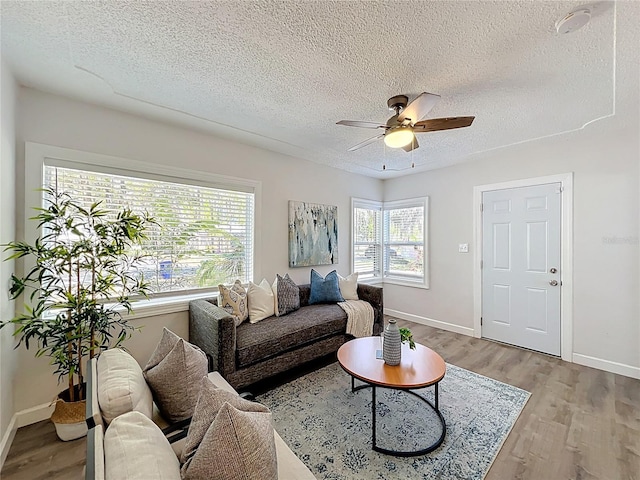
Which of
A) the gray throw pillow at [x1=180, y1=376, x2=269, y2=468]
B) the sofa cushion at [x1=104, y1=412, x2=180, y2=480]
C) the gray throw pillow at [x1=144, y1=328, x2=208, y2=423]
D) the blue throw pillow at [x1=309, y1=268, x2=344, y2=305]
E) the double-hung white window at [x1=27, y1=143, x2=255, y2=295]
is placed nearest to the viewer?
the sofa cushion at [x1=104, y1=412, x2=180, y2=480]

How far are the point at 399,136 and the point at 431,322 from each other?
132 inches

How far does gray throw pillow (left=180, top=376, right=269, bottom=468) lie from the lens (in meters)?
0.94

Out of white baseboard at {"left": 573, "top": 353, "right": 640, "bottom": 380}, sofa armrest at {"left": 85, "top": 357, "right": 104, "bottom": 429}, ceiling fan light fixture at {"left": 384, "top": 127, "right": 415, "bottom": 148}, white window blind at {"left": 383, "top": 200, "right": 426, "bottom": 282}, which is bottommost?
white baseboard at {"left": 573, "top": 353, "right": 640, "bottom": 380}

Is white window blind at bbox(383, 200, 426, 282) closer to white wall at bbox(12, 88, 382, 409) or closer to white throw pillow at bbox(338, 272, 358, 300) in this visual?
white wall at bbox(12, 88, 382, 409)

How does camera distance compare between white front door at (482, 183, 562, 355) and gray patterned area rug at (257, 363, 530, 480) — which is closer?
gray patterned area rug at (257, 363, 530, 480)

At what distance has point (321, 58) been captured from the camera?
5.92 feet

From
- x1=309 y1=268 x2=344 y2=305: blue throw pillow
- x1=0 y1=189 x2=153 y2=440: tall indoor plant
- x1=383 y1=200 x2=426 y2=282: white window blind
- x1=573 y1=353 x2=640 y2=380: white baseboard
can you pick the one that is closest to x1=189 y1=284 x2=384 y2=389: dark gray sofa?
x1=309 y1=268 x2=344 y2=305: blue throw pillow

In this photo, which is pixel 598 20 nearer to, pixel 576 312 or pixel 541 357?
pixel 576 312

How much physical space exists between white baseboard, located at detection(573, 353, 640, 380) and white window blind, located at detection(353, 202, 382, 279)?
2.82 meters

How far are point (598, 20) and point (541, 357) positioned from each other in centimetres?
336

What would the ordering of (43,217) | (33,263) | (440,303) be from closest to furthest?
(43,217), (33,263), (440,303)

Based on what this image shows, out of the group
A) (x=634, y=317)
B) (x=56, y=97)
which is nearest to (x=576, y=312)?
(x=634, y=317)

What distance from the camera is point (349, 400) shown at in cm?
238

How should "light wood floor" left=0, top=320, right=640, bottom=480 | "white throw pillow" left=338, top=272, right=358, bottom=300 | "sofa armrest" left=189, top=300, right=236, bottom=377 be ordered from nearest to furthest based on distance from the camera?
"light wood floor" left=0, top=320, right=640, bottom=480 < "sofa armrest" left=189, top=300, right=236, bottom=377 < "white throw pillow" left=338, top=272, right=358, bottom=300
